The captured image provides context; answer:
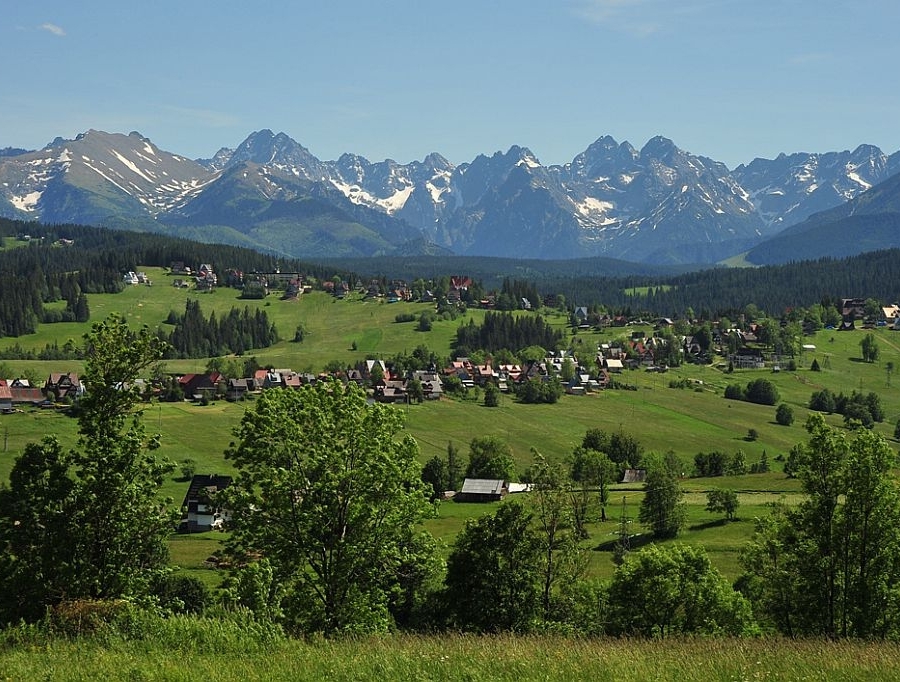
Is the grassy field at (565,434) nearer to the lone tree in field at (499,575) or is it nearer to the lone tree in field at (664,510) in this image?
the lone tree in field at (664,510)

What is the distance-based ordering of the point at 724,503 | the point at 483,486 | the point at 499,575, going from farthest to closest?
the point at 483,486
the point at 724,503
the point at 499,575

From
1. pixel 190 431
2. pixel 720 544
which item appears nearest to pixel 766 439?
pixel 720 544

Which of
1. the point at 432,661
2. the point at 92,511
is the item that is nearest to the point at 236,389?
the point at 92,511

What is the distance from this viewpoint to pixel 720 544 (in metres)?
81.2

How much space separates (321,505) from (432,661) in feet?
28.5

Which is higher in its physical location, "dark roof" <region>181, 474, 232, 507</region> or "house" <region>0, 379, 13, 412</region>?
"house" <region>0, 379, 13, 412</region>

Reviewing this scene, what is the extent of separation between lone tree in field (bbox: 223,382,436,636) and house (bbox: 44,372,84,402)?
153 metres

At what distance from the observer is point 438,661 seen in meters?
20.1

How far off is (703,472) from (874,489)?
110 metres

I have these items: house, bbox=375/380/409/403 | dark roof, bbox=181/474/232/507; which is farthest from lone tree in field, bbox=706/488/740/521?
house, bbox=375/380/409/403

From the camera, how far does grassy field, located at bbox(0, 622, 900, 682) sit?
749 inches

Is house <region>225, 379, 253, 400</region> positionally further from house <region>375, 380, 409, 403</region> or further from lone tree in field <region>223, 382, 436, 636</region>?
lone tree in field <region>223, 382, 436, 636</region>

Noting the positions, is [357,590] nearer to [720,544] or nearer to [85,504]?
[85,504]

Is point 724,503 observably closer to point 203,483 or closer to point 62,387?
point 203,483
